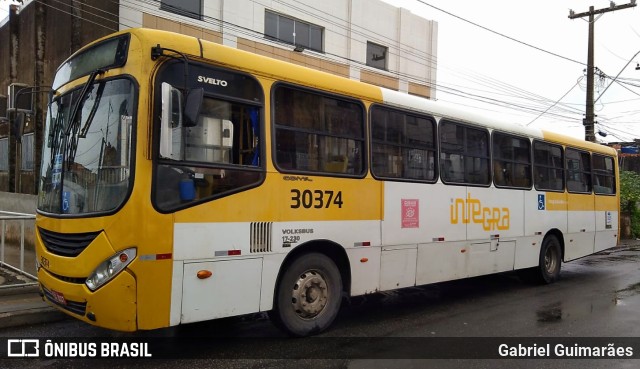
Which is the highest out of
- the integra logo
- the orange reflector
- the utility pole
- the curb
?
the utility pole

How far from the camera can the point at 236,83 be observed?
17.0ft

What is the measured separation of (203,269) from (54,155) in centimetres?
206

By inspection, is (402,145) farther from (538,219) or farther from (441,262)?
(538,219)

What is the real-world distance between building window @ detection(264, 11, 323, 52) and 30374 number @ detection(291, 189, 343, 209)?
12.9 metres

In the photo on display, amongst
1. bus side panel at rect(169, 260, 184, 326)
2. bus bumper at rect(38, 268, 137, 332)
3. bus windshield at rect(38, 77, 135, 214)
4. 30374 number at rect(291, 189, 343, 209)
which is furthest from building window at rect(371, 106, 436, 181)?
bus bumper at rect(38, 268, 137, 332)

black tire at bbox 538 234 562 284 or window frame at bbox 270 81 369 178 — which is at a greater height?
window frame at bbox 270 81 369 178

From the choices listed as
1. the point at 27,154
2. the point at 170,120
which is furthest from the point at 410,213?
the point at 27,154

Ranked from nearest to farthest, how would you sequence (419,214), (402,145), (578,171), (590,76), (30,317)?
1. (30,317)
2. (402,145)
3. (419,214)
4. (578,171)
5. (590,76)

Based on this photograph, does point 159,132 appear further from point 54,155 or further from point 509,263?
point 509,263

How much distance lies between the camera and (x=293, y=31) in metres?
19.5

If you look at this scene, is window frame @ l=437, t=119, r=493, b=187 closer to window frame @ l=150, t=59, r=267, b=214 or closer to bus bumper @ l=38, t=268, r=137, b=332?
window frame @ l=150, t=59, r=267, b=214

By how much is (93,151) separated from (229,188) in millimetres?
1331

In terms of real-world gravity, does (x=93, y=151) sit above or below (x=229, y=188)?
above

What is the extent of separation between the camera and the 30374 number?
5.62m
